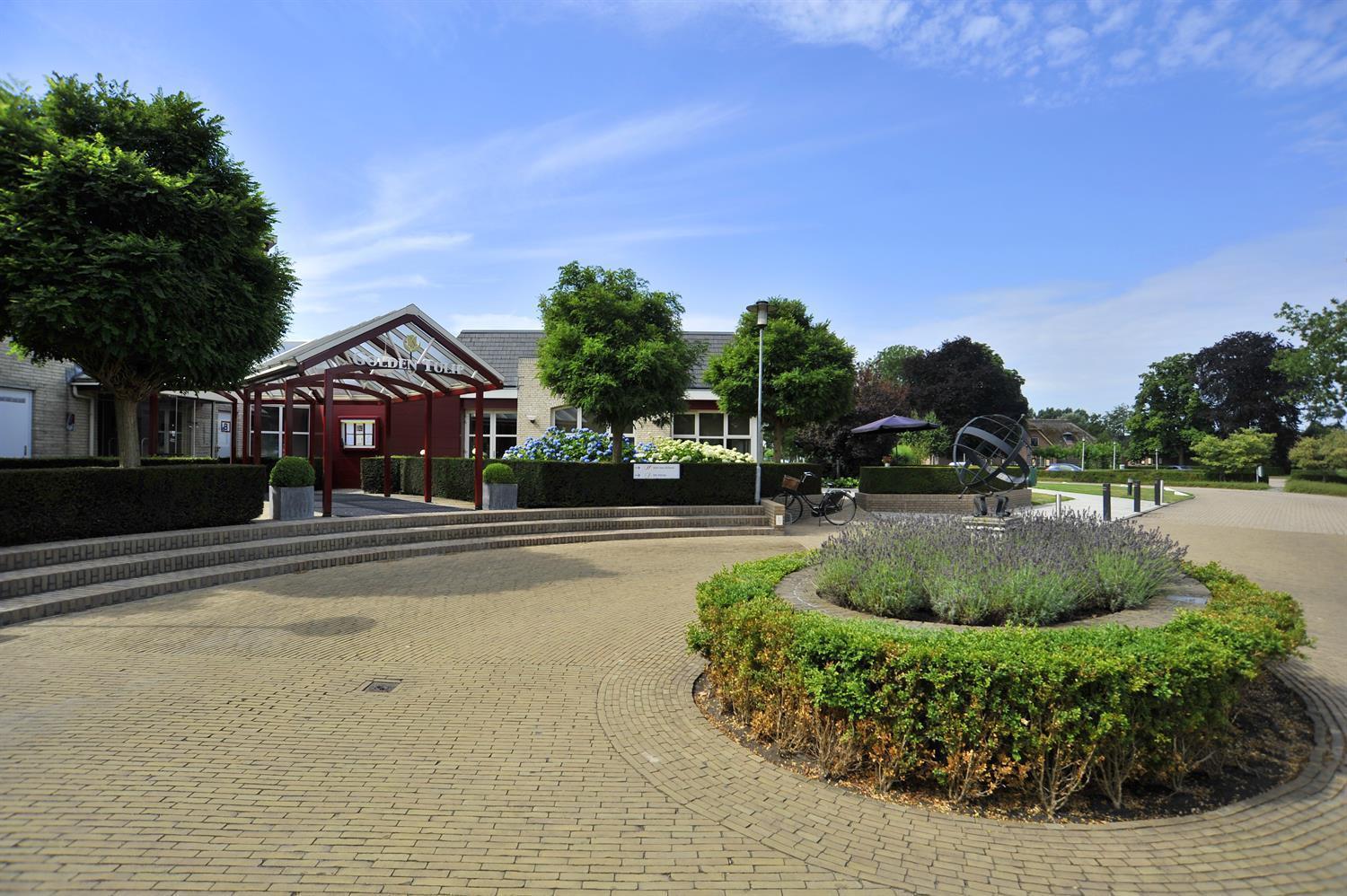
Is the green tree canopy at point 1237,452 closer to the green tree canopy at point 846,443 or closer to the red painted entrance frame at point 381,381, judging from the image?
the green tree canopy at point 846,443

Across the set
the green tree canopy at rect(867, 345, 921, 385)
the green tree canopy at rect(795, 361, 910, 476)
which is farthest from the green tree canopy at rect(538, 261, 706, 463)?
the green tree canopy at rect(867, 345, 921, 385)

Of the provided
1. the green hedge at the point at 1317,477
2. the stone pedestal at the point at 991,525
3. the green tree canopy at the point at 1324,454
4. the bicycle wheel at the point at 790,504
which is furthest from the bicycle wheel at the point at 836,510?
the green tree canopy at the point at 1324,454

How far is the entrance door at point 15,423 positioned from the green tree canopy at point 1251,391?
220 feet

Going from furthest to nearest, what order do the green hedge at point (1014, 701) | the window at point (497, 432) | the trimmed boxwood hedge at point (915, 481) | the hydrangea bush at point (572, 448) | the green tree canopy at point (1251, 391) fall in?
the green tree canopy at point (1251, 391), the window at point (497, 432), the trimmed boxwood hedge at point (915, 481), the hydrangea bush at point (572, 448), the green hedge at point (1014, 701)

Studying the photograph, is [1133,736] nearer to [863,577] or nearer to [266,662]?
[863,577]

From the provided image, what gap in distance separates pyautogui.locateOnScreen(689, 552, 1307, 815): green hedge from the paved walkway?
259 millimetres

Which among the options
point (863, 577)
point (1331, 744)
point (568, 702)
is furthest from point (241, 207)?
point (1331, 744)

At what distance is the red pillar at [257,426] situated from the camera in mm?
14993

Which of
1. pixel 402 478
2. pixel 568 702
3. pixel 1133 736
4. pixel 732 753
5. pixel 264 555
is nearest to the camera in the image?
pixel 1133 736

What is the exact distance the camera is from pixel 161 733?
14.6 ft

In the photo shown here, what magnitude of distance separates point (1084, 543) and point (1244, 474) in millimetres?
52651

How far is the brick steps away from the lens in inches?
308

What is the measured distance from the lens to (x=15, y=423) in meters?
17.7

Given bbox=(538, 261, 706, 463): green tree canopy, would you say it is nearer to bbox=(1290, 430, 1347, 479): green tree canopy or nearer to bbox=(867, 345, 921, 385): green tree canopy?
bbox=(1290, 430, 1347, 479): green tree canopy
